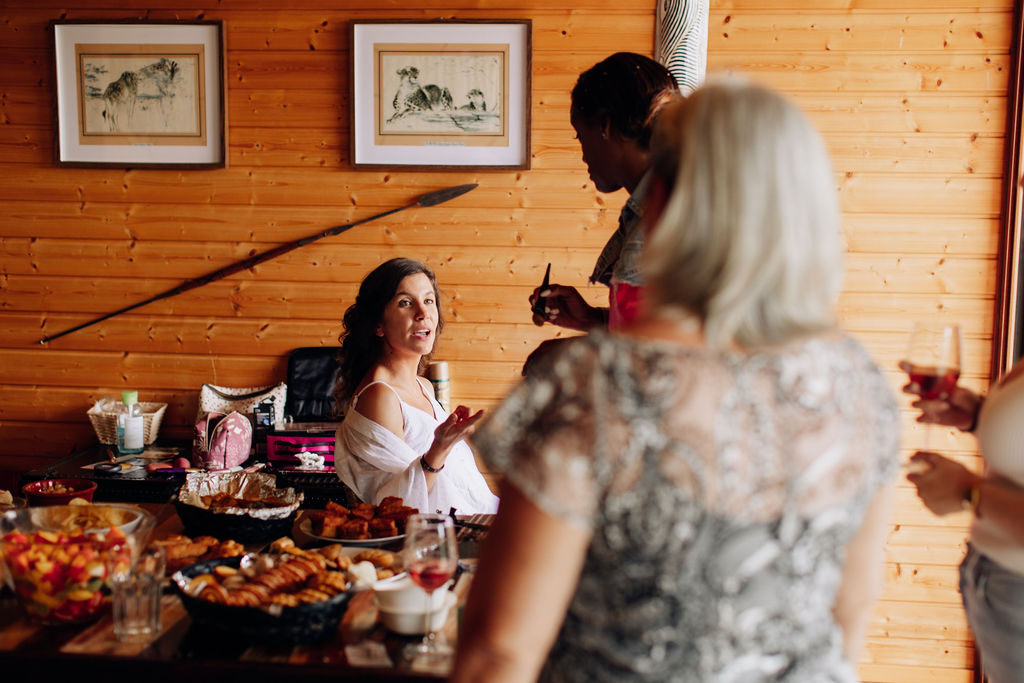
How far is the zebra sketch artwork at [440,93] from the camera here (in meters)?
3.32

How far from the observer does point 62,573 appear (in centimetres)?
133

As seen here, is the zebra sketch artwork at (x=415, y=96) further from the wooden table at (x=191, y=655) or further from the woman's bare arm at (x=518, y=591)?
the woman's bare arm at (x=518, y=591)

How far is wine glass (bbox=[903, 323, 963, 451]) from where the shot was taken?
4.60 feet

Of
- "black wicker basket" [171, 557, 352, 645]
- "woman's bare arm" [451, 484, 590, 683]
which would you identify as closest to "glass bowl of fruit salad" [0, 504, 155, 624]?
"black wicker basket" [171, 557, 352, 645]

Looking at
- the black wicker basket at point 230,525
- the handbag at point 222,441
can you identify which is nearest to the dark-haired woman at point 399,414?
the handbag at point 222,441

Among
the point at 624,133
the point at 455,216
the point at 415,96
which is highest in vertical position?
the point at 415,96

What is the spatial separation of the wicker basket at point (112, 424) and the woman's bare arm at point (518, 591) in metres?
2.85

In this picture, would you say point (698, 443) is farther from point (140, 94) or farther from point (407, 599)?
point (140, 94)

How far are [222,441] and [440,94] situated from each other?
1.60 meters

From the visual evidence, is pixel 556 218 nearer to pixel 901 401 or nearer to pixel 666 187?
pixel 901 401

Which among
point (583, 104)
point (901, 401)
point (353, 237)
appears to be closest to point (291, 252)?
point (353, 237)

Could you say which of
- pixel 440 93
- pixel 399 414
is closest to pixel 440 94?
pixel 440 93

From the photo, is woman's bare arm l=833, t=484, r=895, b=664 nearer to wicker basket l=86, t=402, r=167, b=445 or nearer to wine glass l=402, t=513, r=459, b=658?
wine glass l=402, t=513, r=459, b=658

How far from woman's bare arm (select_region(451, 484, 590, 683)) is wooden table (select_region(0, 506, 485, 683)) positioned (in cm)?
39
